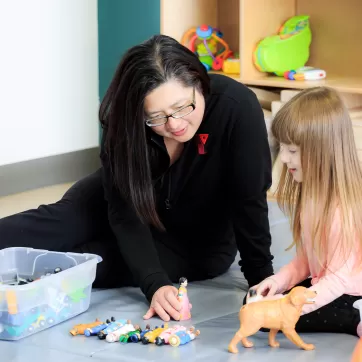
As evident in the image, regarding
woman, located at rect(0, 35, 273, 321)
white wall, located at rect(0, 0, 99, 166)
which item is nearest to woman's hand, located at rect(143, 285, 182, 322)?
woman, located at rect(0, 35, 273, 321)

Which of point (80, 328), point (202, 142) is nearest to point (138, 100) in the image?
point (202, 142)

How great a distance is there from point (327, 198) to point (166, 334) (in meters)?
0.41

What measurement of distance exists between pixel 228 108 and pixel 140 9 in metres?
1.64

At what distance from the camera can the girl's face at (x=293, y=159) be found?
1.53 m

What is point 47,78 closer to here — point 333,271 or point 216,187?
point 216,187

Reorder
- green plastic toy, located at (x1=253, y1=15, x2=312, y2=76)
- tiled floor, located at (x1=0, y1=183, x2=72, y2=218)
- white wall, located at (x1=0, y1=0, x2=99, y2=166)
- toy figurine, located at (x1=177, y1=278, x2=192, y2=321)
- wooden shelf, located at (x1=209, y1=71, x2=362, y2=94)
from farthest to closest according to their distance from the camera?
1. white wall, located at (x1=0, y1=0, x2=99, y2=166)
2. green plastic toy, located at (x1=253, y1=15, x2=312, y2=76)
3. tiled floor, located at (x1=0, y1=183, x2=72, y2=218)
4. wooden shelf, located at (x1=209, y1=71, x2=362, y2=94)
5. toy figurine, located at (x1=177, y1=278, x2=192, y2=321)

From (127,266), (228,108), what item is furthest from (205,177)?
(127,266)

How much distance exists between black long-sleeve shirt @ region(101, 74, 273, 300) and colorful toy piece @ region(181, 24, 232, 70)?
1.47 m

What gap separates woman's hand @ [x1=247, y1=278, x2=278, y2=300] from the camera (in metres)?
1.58

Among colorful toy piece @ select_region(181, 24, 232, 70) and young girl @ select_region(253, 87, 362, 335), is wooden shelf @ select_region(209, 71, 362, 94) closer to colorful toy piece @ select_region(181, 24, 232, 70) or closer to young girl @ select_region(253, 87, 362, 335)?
colorful toy piece @ select_region(181, 24, 232, 70)

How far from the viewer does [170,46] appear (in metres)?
1.55

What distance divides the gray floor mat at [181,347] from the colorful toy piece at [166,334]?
0.01 metres

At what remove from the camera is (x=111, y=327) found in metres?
1.58

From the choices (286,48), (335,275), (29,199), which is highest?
(286,48)
